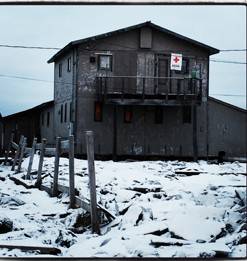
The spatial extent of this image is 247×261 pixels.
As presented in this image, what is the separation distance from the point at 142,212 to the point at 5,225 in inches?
65.7

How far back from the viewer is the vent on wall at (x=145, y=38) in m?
6.02

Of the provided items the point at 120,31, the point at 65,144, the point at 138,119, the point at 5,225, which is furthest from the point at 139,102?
the point at 5,225

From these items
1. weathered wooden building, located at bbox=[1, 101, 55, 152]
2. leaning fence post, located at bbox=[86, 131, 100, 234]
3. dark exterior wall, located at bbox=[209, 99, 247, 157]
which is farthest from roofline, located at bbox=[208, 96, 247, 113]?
weathered wooden building, located at bbox=[1, 101, 55, 152]

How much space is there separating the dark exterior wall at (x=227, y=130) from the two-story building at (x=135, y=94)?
11 centimetres

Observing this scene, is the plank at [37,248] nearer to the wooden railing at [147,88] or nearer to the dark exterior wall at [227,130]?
the wooden railing at [147,88]

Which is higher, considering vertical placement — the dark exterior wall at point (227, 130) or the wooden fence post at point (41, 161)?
the dark exterior wall at point (227, 130)

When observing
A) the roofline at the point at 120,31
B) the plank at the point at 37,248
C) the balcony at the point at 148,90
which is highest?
the roofline at the point at 120,31

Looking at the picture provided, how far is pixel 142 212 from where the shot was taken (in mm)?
5809

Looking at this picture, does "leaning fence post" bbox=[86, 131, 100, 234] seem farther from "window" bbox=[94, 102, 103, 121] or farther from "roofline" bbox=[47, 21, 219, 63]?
"roofline" bbox=[47, 21, 219, 63]

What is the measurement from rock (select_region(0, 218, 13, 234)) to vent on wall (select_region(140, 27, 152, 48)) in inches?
111

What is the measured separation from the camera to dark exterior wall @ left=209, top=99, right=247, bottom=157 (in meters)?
5.40

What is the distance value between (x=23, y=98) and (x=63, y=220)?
1669 mm

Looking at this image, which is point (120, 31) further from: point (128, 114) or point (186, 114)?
point (186, 114)

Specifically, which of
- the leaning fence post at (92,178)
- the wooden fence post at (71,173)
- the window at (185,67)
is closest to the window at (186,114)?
the window at (185,67)
